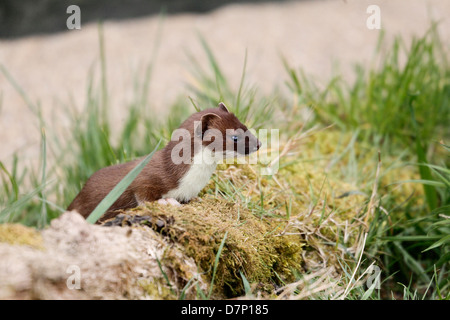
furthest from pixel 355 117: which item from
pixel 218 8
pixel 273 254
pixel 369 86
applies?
pixel 218 8

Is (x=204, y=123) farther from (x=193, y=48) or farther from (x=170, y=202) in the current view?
(x=193, y=48)

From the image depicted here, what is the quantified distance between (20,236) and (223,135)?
0.65 m

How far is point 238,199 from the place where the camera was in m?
1.88

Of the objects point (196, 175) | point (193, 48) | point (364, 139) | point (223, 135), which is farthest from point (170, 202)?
point (193, 48)

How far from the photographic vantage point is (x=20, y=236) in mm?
1347

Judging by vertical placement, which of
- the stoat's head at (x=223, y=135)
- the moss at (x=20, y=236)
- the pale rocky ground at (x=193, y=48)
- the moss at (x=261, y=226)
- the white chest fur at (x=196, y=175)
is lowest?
the moss at (x=261, y=226)

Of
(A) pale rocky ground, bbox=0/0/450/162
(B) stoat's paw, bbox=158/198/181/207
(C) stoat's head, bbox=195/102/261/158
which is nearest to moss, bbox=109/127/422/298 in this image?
(B) stoat's paw, bbox=158/198/181/207

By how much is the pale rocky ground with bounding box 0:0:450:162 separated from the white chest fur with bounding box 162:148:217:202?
2149 mm

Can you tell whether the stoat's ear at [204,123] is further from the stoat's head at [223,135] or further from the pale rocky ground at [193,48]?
the pale rocky ground at [193,48]

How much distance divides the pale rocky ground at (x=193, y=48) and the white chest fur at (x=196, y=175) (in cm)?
215

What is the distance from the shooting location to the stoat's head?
1626 mm

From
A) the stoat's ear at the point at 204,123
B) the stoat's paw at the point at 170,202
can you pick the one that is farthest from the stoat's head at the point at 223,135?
the stoat's paw at the point at 170,202

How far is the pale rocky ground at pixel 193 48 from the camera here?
157 inches

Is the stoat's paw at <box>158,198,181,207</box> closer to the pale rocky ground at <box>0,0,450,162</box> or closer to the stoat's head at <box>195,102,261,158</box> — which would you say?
the stoat's head at <box>195,102,261,158</box>
